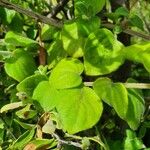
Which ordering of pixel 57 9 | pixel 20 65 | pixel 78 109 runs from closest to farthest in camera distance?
pixel 78 109
pixel 20 65
pixel 57 9

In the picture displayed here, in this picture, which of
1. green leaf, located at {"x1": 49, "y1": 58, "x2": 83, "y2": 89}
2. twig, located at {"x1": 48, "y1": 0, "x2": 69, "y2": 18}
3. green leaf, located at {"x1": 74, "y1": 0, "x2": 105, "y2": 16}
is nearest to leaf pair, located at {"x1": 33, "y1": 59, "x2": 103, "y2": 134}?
green leaf, located at {"x1": 49, "y1": 58, "x2": 83, "y2": 89}

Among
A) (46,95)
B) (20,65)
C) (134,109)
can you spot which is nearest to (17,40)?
(20,65)

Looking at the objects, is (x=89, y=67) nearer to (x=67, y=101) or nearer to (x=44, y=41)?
(x=67, y=101)

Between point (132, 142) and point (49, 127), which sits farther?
point (132, 142)

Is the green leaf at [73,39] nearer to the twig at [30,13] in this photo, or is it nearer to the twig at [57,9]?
the twig at [30,13]

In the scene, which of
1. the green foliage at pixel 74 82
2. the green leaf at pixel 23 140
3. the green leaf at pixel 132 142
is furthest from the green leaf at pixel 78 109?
the green leaf at pixel 132 142

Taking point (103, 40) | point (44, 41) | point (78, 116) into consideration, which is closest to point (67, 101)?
point (78, 116)

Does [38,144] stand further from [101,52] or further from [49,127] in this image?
[101,52]

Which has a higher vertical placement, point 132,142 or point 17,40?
point 17,40
